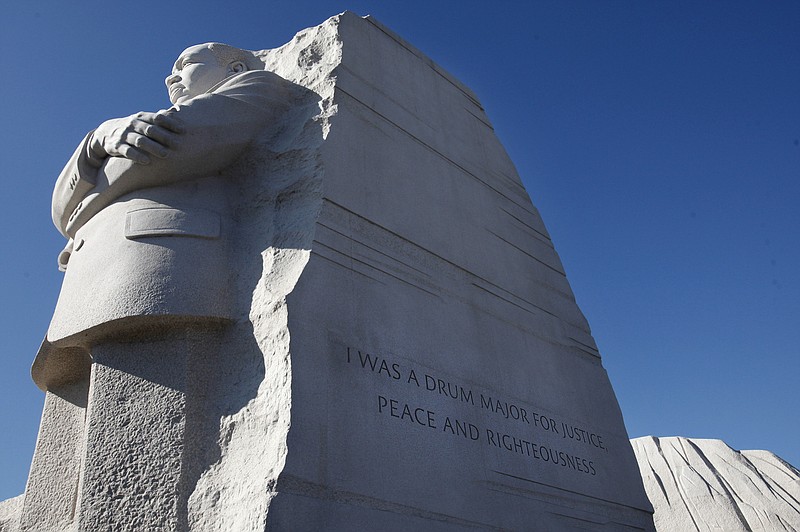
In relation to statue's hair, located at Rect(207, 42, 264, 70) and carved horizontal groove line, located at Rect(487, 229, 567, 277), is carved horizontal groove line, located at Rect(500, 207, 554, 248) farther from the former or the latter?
statue's hair, located at Rect(207, 42, 264, 70)

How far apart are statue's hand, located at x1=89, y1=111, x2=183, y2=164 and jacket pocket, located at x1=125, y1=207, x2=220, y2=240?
0.93 ft

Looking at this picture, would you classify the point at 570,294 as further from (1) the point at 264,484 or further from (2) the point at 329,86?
(1) the point at 264,484

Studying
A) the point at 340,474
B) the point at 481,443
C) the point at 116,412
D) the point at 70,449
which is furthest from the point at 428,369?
the point at 70,449

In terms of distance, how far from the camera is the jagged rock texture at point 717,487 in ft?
29.2

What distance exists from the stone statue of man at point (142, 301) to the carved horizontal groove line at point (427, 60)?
104 centimetres

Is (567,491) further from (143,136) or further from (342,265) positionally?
(143,136)

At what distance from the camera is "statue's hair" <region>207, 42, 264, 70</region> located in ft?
17.1

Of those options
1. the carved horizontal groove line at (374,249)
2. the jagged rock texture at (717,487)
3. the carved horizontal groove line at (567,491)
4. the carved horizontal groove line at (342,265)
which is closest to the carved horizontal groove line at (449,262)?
the carved horizontal groove line at (374,249)

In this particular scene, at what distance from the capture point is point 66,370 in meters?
4.34

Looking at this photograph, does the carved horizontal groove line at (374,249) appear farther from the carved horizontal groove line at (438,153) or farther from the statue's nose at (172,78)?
the statue's nose at (172,78)

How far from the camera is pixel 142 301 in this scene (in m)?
3.72

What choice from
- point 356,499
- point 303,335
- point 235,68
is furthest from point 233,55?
point 356,499

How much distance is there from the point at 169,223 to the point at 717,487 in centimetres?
791

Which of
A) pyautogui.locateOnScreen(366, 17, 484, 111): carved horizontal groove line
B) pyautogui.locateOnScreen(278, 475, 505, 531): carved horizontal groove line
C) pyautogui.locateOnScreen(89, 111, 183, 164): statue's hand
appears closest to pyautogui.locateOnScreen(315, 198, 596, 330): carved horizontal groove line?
pyautogui.locateOnScreen(89, 111, 183, 164): statue's hand
